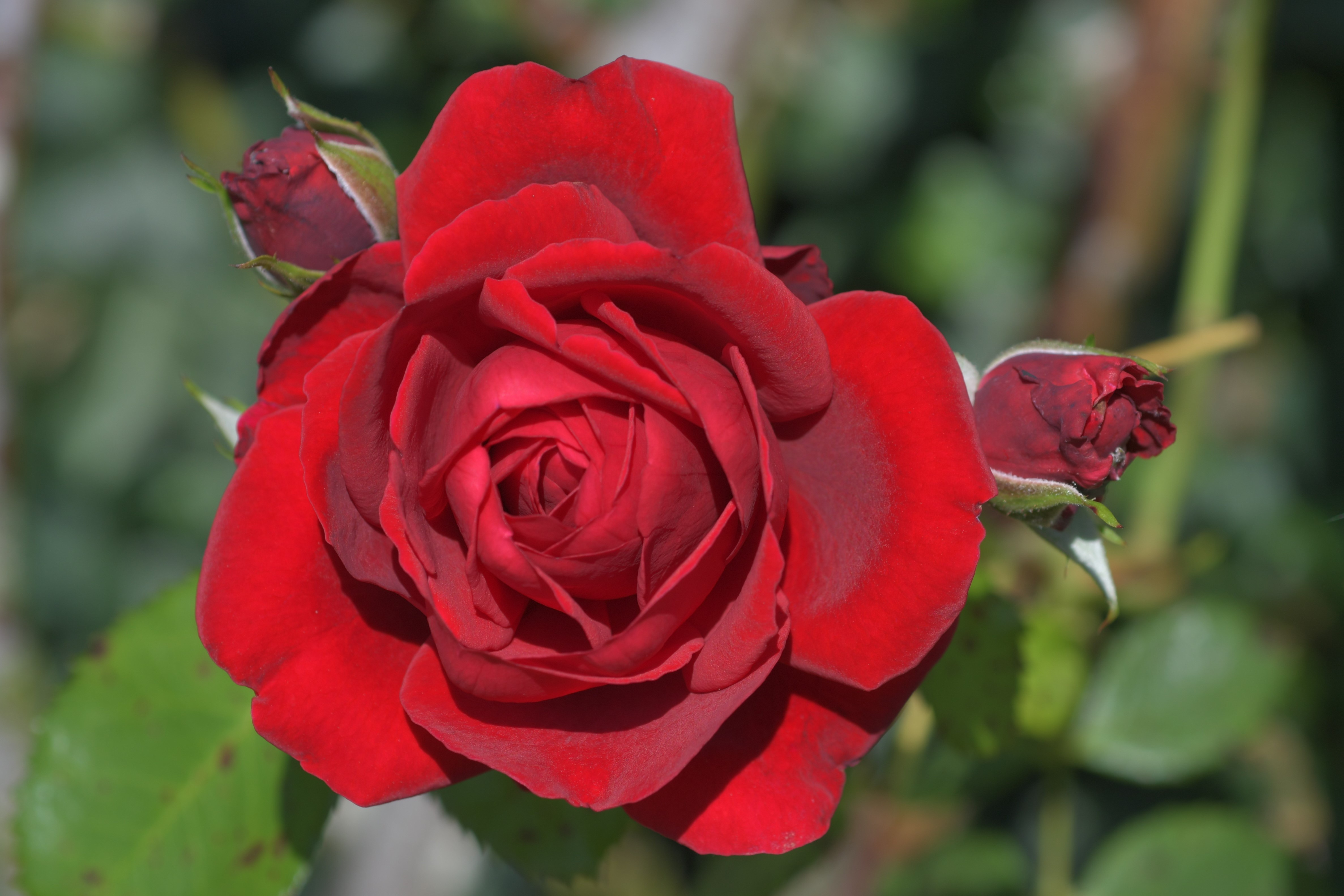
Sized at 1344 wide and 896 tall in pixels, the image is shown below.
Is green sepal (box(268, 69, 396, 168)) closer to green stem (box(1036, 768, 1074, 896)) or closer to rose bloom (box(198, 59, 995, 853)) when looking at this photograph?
rose bloom (box(198, 59, 995, 853))

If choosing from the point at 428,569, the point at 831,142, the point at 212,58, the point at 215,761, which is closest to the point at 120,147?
the point at 212,58

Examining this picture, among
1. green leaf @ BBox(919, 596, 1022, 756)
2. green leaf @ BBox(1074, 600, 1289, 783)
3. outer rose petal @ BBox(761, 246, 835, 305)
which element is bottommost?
green leaf @ BBox(1074, 600, 1289, 783)

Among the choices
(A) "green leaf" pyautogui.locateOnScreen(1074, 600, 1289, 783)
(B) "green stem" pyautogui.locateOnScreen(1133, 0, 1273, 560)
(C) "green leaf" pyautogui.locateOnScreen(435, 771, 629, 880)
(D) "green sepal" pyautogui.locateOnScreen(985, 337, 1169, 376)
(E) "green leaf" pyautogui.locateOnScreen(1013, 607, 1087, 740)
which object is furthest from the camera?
(B) "green stem" pyautogui.locateOnScreen(1133, 0, 1273, 560)

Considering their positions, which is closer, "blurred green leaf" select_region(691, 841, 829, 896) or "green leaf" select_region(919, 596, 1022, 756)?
"green leaf" select_region(919, 596, 1022, 756)

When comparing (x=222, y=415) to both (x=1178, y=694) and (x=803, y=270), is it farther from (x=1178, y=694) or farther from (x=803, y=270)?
(x=1178, y=694)

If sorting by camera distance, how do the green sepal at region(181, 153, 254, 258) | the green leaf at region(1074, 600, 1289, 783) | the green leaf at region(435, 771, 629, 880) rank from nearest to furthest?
the green sepal at region(181, 153, 254, 258), the green leaf at region(435, 771, 629, 880), the green leaf at region(1074, 600, 1289, 783)

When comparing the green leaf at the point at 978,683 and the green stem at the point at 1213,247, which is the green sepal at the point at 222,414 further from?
the green stem at the point at 1213,247

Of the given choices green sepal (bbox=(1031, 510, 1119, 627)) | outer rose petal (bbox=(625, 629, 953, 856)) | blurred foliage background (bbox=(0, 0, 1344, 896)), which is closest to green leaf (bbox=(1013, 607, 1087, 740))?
blurred foliage background (bbox=(0, 0, 1344, 896))
